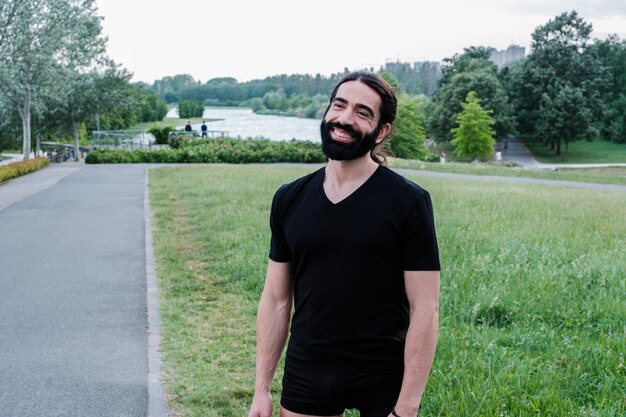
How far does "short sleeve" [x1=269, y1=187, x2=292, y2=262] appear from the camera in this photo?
2582 mm

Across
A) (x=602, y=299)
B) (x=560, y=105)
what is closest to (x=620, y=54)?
(x=560, y=105)

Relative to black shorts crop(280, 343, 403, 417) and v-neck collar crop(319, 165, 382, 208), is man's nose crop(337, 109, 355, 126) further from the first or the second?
black shorts crop(280, 343, 403, 417)

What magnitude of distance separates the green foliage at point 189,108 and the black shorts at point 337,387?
73320 millimetres

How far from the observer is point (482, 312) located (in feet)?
19.8

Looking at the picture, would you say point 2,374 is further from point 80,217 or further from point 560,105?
point 560,105

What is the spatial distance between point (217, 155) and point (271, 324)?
104 ft

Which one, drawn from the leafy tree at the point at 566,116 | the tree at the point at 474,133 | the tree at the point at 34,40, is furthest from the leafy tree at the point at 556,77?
the tree at the point at 34,40

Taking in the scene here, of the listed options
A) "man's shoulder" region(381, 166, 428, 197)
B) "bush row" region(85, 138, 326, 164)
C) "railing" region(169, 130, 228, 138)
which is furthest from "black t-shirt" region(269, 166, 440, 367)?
"railing" region(169, 130, 228, 138)

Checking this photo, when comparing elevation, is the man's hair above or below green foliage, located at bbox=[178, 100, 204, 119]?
below

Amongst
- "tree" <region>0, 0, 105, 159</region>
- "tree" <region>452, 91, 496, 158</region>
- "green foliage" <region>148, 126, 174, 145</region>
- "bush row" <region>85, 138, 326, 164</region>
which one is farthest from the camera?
"tree" <region>452, 91, 496, 158</region>

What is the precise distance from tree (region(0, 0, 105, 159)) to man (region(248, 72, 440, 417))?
983 inches

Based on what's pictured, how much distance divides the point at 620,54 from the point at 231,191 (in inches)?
2859

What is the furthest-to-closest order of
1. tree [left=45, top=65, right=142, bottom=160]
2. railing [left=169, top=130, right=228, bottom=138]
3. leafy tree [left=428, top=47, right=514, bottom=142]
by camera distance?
leafy tree [left=428, top=47, right=514, bottom=142], tree [left=45, top=65, right=142, bottom=160], railing [left=169, top=130, right=228, bottom=138]

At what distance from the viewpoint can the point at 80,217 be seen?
1428cm
